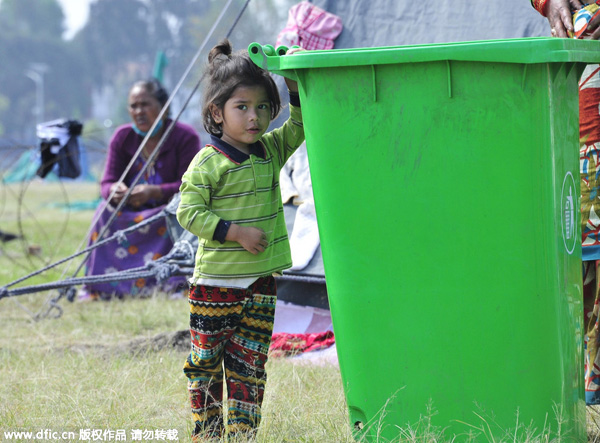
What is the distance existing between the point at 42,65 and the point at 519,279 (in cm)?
7655

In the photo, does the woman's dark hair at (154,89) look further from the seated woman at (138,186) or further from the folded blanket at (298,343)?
the folded blanket at (298,343)

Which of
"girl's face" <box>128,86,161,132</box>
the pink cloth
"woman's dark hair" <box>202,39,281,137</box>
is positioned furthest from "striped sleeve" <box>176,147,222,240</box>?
"girl's face" <box>128,86,161,132</box>

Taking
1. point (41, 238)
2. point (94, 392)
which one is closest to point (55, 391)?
point (94, 392)

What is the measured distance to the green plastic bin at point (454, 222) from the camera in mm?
1942

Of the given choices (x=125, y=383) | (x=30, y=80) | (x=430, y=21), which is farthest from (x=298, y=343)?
(x=30, y=80)

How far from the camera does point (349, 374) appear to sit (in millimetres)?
2191

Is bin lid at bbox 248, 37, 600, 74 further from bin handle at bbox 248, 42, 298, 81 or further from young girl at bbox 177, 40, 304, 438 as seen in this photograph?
young girl at bbox 177, 40, 304, 438

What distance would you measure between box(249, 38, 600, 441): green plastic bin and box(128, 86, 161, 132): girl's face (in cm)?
330

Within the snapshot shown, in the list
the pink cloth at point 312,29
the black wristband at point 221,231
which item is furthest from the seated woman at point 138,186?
the black wristband at point 221,231

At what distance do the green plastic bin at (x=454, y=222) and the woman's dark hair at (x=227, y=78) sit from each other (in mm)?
184

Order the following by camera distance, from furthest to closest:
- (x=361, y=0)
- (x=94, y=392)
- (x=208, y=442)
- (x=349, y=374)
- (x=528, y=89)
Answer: (x=361, y=0) < (x=94, y=392) < (x=208, y=442) < (x=349, y=374) < (x=528, y=89)

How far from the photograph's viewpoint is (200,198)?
2.27 metres

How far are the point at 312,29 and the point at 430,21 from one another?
23.0 inches

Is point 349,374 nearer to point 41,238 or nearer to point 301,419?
point 301,419
